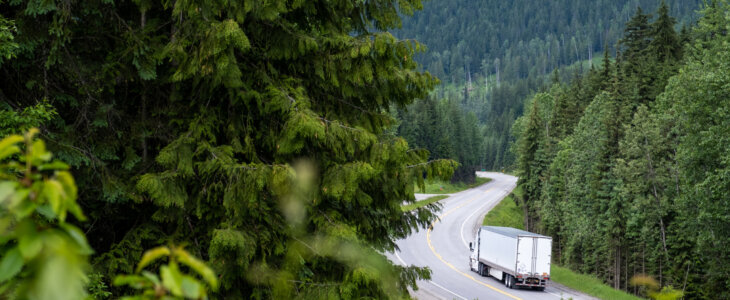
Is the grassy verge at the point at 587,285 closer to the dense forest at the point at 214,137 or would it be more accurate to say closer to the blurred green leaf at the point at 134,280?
the dense forest at the point at 214,137

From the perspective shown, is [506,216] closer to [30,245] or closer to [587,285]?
[587,285]

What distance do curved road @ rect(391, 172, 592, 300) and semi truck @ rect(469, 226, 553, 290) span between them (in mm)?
631

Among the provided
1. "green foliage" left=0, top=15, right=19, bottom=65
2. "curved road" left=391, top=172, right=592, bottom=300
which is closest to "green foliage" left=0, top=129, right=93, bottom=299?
"green foliage" left=0, top=15, right=19, bottom=65

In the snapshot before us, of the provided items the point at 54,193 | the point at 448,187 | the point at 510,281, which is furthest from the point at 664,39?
the point at 54,193

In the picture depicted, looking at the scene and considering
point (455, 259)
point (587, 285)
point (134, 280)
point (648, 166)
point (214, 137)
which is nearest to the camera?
point (134, 280)

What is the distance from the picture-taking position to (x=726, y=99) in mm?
22766

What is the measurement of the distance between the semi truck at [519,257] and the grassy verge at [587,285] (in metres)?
3.04

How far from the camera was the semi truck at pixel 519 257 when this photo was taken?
90.0 ft

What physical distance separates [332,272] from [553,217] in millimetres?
44311

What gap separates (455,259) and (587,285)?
951 cm

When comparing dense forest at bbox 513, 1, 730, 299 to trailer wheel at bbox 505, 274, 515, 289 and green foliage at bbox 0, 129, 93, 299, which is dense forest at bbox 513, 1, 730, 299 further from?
green foliage at bbox 0, 129, 93, 299

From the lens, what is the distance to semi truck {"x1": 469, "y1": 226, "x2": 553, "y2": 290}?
27422 millimetres

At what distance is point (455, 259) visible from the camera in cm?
3775

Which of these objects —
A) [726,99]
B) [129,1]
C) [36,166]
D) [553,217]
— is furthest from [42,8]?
[553,217]
